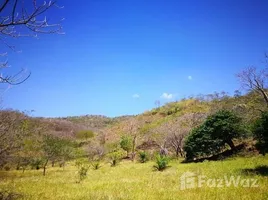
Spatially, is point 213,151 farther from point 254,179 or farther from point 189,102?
point 189,102

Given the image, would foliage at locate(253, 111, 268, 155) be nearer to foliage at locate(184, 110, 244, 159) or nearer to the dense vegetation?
the dense vegetation

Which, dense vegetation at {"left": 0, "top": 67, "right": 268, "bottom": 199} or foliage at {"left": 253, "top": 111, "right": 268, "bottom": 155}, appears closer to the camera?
foliage at {"left": 253, "top": 111, "right": 268, "bottom": 155}

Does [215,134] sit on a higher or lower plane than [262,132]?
higher

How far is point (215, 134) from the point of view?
86.0 feet

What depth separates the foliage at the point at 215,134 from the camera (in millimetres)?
25094

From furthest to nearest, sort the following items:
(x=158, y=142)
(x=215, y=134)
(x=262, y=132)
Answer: (x=158, y=142) → (x=215, y=134) → (x=262, y=132)

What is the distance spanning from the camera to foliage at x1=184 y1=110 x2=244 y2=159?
25.1m

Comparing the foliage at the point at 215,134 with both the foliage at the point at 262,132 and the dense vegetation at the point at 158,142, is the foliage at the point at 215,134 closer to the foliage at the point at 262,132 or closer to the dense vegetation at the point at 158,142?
the dense vegetation at the point at 158,142

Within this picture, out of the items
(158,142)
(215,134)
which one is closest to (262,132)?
(215,134)

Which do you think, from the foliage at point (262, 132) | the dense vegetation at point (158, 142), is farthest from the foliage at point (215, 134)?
the foliage at point (262, 132)

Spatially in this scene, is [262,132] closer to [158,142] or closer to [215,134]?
[215,134]

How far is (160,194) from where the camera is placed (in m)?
11.0

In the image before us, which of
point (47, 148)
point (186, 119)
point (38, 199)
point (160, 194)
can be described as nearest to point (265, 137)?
point (160, 194)

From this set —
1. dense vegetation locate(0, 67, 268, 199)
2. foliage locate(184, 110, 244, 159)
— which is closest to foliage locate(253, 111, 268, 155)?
dense vegetation locate(0, 67, 268, 199)
